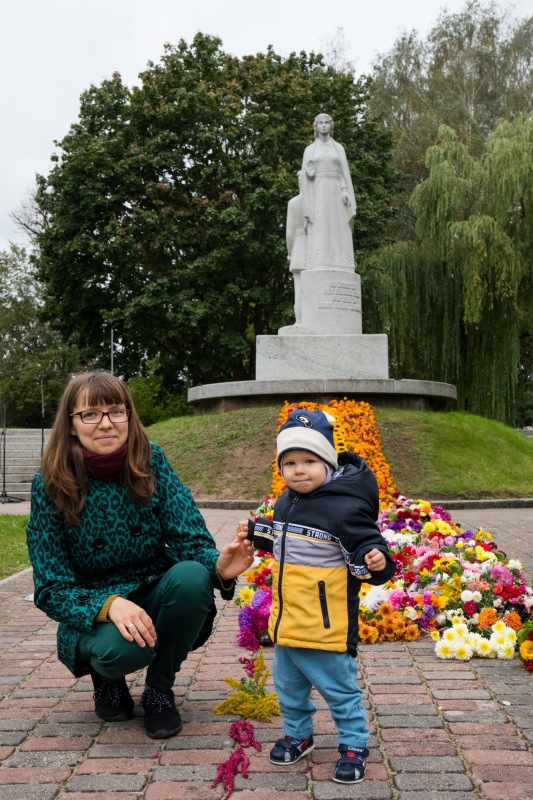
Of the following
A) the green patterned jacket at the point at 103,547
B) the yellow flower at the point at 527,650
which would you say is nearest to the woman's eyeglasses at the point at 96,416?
the green patterned jacket at the point at 103,547

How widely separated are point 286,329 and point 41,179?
51.8ft

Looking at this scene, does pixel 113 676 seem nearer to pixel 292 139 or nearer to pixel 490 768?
pixel 490 768

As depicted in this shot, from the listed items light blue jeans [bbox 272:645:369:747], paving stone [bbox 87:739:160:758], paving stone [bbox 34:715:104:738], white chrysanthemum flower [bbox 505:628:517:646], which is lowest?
paving stone [bbox 34:715:104:738]

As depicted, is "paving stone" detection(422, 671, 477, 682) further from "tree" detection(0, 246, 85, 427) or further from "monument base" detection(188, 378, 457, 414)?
"tree" detection(0, 246, 85, 427)

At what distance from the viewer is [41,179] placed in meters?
27.9

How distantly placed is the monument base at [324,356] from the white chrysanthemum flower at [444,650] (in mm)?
10700

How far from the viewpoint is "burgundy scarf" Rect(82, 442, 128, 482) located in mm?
3309

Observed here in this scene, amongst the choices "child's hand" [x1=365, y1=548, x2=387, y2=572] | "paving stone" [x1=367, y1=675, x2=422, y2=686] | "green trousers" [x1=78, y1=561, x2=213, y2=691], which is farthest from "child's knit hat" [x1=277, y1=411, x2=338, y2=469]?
"paving stone" [x1=367, y1=675, x2=422, y2=686]

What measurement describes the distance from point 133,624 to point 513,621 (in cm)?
233

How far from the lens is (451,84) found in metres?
31.8

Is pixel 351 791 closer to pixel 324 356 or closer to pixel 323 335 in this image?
pixel 324 356

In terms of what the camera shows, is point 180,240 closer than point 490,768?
No

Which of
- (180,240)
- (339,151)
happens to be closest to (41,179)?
(180,240)

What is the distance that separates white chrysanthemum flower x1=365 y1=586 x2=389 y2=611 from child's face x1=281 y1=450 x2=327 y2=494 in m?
2.07
